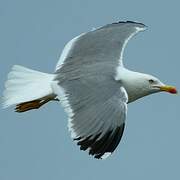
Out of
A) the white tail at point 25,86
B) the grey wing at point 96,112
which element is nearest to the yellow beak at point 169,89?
the grey wing at point 96,112

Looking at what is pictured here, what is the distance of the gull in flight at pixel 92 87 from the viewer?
27.6 feet

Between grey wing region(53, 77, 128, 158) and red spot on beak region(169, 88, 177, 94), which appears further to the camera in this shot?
red spot on beak region(169, 88, 177, 94)

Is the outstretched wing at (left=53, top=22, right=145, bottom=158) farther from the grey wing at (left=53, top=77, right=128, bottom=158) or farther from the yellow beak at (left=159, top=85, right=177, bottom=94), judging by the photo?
the yellow beak at (left=159, top=85, right=177, bottom=94)

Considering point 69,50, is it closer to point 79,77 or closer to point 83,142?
point 79,77

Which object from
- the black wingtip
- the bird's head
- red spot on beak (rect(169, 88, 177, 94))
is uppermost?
the bird's head

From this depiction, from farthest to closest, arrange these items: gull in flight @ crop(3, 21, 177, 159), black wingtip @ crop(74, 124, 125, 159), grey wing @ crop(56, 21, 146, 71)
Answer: grey wing @ crop(56, 21, 146, 71), gull in flight @ crop(3, 21, 177, 159), black wingtip @ crop(74, 124, 125, 159)

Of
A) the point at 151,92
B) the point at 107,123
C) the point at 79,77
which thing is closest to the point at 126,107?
the point at 107,123

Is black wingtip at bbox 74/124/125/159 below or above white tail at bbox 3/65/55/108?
below

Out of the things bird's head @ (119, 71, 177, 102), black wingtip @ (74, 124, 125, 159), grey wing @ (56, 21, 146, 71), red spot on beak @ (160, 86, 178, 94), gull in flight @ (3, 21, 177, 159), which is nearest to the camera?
black wingtip @ (74, 124, 125, 159)

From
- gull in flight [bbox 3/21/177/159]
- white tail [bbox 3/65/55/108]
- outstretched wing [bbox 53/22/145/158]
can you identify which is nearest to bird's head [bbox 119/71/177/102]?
gull in flight [bbox 3/21/177/159]

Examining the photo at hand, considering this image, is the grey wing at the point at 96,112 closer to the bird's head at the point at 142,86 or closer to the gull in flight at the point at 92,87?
the gull in flight at the point at 92,87

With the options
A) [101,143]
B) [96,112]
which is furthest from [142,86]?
[101,143]

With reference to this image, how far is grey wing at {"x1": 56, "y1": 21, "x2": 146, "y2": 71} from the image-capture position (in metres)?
10.0

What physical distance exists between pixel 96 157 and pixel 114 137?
0.29m
